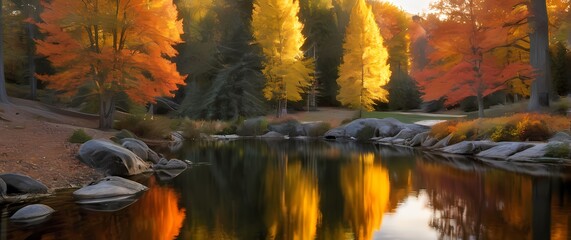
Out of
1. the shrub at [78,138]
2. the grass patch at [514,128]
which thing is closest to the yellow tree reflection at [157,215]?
the shrub at [78,138]

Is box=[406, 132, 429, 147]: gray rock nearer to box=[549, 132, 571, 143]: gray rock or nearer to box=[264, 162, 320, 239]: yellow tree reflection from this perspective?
box=[549, 132, 571, 143]: gray rock

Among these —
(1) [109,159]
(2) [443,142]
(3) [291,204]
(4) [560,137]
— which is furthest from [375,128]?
(3) [291,204]

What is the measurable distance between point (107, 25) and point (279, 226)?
15270mm

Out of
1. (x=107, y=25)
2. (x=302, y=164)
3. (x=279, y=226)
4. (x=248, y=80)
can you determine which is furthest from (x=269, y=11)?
(x=279, y=226)

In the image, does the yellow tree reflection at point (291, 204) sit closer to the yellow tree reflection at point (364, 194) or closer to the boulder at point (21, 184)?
the yellow tree reflection at point (364, 194)

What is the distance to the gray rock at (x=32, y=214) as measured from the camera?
28.0 feet

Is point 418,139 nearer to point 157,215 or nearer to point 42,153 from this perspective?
point 42,153

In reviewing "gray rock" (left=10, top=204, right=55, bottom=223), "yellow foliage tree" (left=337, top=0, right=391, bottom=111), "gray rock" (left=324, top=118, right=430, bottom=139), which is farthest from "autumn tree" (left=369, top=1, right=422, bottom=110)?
"gray rock" (left=10, top=204, right=55, bottom=223)

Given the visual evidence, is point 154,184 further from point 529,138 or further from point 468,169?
point 529,138

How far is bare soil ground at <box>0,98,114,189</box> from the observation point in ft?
39.9

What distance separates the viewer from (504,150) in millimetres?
17719

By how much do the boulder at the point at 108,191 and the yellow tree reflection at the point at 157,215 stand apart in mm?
372

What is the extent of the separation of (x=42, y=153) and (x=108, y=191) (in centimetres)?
437

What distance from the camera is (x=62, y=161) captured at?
13609mm
